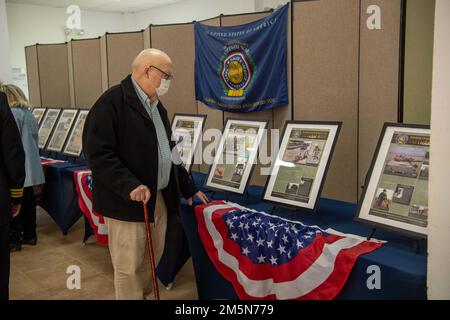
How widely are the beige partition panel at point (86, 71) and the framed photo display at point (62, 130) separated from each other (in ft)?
1.35

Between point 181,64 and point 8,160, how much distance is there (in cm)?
202

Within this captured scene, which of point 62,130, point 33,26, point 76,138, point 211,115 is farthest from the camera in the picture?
point 33,26

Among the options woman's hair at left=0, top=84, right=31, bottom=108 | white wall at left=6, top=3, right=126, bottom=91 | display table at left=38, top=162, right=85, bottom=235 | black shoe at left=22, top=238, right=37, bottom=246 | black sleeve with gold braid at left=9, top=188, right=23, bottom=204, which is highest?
white wall at left=6, top=3, right=126, bottom=91

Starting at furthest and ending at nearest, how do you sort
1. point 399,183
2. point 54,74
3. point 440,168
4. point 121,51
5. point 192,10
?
point 192,10, point 54,74, point 121,51, point 399,183, point 440,168

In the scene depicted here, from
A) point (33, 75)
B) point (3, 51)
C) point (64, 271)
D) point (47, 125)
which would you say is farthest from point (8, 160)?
point (33, 75)

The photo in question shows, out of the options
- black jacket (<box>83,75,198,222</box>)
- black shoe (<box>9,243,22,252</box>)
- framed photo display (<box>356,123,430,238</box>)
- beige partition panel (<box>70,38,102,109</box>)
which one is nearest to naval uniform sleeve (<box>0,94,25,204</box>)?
black jacket (<box>83,75,198,222</box>)

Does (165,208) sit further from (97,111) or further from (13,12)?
(13,12)

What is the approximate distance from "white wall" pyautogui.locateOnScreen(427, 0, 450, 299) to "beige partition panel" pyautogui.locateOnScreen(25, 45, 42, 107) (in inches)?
218

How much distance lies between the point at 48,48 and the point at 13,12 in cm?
348

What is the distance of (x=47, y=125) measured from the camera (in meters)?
5.20

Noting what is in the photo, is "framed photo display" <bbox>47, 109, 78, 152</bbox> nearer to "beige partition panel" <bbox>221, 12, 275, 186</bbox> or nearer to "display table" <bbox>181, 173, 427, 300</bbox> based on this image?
"beige partition panel" <bbox>221, 12, 275, 186</bbox>

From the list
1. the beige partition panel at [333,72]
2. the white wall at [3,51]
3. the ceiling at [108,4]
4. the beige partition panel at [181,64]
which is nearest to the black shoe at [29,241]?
the beige partition panel at [181,64]

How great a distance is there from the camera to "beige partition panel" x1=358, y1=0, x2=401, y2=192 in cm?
244

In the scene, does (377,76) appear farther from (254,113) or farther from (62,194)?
(62,194)
